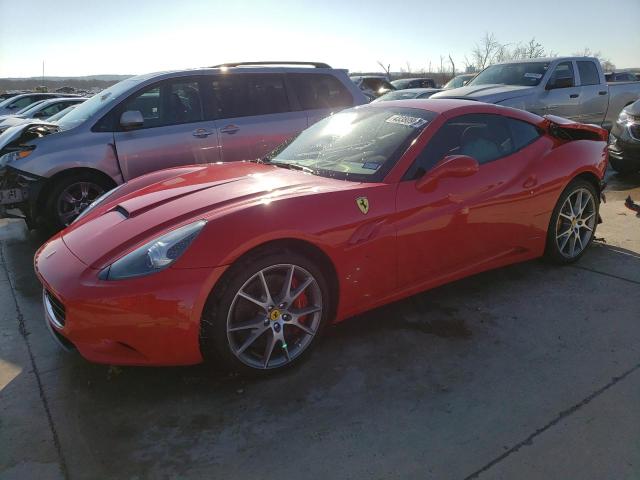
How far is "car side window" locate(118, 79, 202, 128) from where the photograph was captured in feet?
17.5

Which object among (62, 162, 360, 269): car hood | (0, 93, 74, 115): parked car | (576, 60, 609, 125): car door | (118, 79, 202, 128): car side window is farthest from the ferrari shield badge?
(0, 93, 74, 115): parked car

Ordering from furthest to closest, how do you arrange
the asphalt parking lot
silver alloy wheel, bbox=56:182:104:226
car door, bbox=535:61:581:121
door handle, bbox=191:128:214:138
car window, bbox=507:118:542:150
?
car door, bbox=535:61:581:121, door handle, bbox=191:128:214:138, silver alloy wheel, bbox=56:182:104:226, car window, bbox=507:118:542:150, the asphalt parking lot

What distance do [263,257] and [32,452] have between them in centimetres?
130

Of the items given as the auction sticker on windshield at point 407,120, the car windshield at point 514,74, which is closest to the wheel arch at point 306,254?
the auction sticker on windshield at point 407,120

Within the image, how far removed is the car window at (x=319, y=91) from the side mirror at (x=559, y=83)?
4.31m

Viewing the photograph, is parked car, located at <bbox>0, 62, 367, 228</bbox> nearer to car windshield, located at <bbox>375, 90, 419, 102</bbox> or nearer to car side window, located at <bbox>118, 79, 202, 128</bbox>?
car side window, located at <bbox>118, 79, 202, 128</bbox>

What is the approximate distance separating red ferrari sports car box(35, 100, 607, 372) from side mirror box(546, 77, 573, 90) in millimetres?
5306

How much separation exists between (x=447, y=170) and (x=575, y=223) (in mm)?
1710

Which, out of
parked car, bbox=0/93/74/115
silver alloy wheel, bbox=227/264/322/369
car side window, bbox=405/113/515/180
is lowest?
silver alloy wheel, bbox=227/264/322/369

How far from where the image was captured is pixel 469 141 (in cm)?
348

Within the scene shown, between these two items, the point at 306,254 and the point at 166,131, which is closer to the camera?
the point at 306,254

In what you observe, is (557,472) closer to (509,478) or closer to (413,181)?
(509,478)

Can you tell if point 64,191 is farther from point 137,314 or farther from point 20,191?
point 137,314

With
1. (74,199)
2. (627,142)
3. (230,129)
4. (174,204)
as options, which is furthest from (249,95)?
(627,142)
